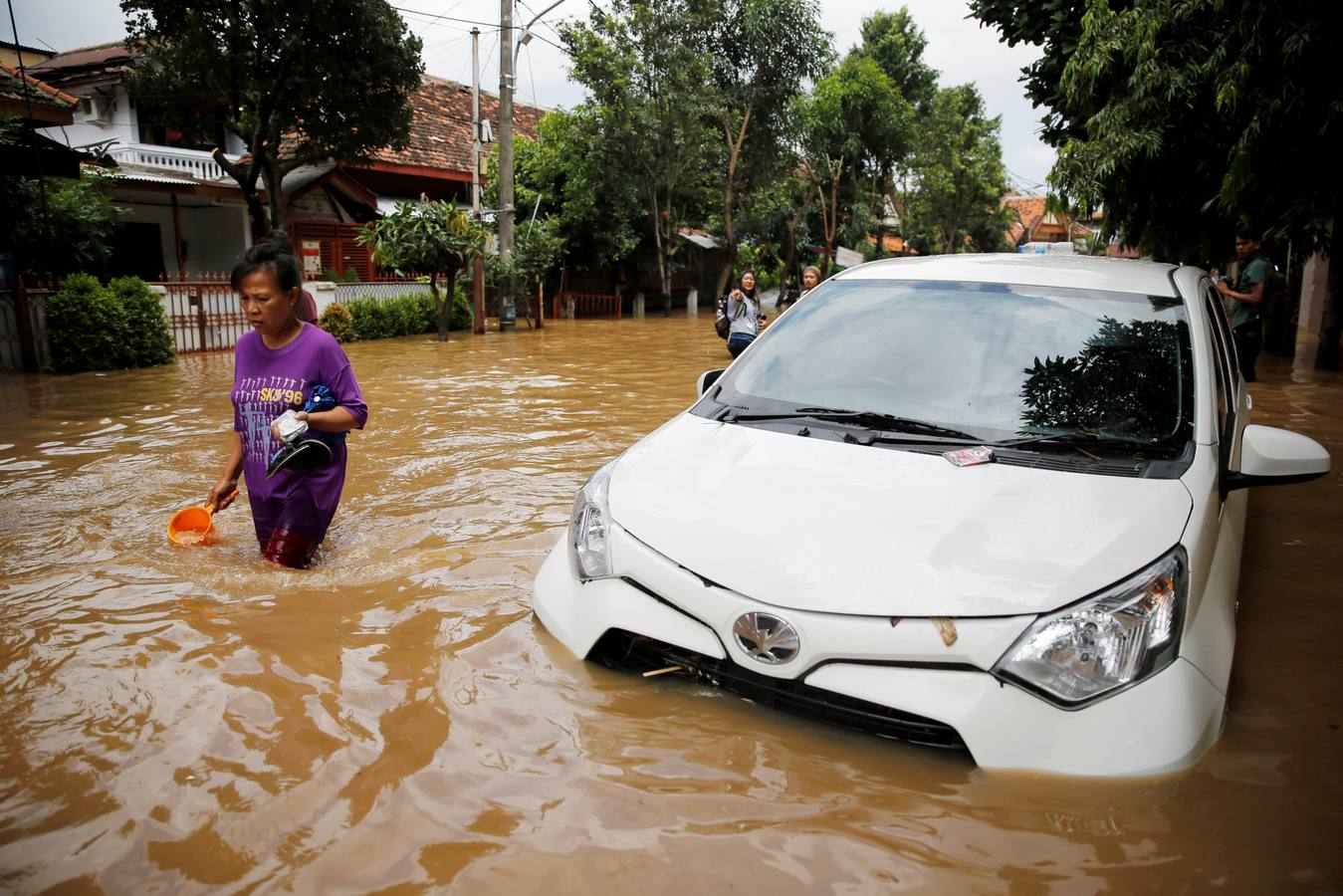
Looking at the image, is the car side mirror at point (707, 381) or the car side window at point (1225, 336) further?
the car side mirror at point (707, 381)

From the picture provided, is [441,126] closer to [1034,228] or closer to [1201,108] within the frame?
[1201,108]

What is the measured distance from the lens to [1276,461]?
10.8 ft

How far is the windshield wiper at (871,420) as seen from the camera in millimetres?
3176

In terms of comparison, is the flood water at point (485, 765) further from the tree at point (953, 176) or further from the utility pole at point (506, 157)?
the tree at point (953, 176)

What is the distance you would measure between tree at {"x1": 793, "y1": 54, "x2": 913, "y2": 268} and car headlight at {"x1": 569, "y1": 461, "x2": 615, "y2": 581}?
106 ft

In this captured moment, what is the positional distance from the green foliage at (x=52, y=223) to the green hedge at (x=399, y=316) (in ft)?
14.5

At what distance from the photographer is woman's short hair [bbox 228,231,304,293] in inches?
158

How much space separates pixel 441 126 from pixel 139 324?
18.5m

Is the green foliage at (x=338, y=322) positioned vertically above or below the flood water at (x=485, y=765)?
above

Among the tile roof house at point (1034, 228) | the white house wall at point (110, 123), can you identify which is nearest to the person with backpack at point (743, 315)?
the white house wall at point (110, 123)

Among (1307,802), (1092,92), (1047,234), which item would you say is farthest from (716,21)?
(1047,234)

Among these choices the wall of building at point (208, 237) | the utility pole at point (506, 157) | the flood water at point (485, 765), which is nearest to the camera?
the flood water at point (485, 765)

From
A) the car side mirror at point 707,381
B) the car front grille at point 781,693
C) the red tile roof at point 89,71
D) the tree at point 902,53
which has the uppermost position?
the tree at point 902,53

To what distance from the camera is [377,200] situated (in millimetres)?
27656
